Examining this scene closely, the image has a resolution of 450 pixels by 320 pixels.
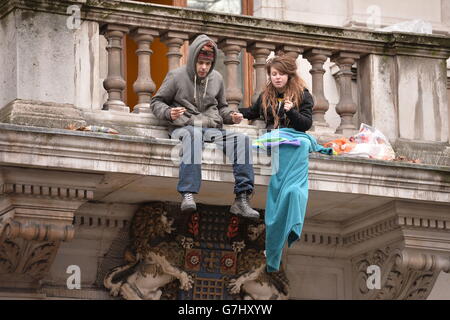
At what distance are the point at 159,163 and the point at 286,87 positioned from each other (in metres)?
1.39

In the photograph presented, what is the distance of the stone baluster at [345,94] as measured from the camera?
16.3 metres

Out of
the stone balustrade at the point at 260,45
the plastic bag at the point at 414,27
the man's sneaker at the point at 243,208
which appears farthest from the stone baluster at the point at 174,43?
the plastic bag at the point at 414,27

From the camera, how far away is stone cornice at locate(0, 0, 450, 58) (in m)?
15.4

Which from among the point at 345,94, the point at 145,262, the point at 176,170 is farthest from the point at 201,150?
the point at 345,94

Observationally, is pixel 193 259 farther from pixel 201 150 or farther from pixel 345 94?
pixel 345 94

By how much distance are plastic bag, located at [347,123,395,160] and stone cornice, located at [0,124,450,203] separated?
0.30m

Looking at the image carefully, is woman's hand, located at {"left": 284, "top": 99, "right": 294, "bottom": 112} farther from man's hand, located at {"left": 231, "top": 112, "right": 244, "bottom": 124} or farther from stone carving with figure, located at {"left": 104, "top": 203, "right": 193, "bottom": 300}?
stone carving with figure, located at {"left": 104, "top": 203, "right": 193, "bottom": 300}

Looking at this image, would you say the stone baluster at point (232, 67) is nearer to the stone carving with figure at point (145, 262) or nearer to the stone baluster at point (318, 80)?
the stone baluster at point (318, 80)

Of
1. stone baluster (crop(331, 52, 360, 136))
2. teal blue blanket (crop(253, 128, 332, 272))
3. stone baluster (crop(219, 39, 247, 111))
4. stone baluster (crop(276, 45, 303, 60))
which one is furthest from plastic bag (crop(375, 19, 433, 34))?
teal blue blanket (crop(253, 128, 332, 272))
